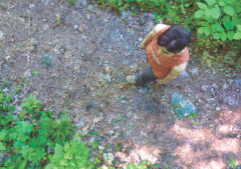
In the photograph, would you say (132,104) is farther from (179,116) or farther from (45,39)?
(45,39)

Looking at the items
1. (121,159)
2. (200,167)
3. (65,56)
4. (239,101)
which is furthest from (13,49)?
(239,101)

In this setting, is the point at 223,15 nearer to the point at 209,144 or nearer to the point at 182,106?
the point at 182,106

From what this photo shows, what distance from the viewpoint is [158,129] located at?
307cm

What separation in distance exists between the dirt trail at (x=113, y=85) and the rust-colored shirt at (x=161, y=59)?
77 centimetres

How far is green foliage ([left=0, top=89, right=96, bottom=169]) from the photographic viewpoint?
249cm

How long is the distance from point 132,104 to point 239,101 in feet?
5.99

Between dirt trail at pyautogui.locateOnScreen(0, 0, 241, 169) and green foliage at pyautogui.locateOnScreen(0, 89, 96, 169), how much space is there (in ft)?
0.74

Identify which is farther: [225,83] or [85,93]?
[225,83]

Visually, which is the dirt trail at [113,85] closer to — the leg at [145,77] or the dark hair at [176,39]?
the leg at [145,77]

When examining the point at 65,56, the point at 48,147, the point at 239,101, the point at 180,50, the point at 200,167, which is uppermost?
the point at 180,50

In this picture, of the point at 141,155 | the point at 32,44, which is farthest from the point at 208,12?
the point at 32,44

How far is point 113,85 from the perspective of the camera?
3.34 meters

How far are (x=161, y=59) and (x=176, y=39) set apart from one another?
37 cm

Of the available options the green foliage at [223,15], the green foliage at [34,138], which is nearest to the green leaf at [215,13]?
the green foliage at [223,15]
